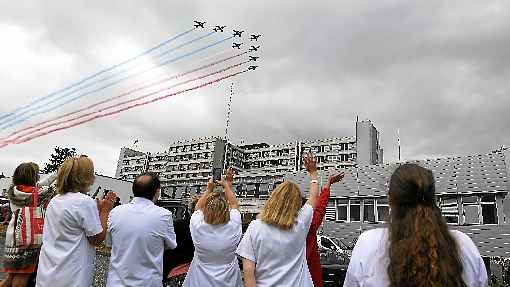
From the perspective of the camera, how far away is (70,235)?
3.32 meters

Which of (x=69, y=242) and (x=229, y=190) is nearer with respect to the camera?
(x=69, y=242)

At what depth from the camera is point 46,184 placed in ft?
14.2

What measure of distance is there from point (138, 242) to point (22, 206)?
178 cm

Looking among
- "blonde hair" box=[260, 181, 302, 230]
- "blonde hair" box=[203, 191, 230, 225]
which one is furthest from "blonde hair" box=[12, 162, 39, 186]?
"blonde hair" box=[260, 181, 302, 230]

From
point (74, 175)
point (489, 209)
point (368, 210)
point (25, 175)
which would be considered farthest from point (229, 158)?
point (74, 175)

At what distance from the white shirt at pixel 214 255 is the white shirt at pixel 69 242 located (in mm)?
1013

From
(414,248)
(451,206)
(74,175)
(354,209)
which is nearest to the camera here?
(414,248)

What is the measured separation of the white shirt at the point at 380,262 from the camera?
2.01 meters

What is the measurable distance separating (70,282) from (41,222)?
48.4 inches

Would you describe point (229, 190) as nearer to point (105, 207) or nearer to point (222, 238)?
point (222, 238)

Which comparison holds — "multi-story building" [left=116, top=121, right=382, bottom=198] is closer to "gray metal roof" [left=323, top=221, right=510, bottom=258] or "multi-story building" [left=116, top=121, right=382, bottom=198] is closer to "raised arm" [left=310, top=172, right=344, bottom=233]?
"gray metal roof" [left=323, top=221, right=510, bottom=258]

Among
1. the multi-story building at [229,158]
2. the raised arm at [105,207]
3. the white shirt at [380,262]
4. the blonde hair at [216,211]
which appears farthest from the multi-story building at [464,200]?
the multi-story building at [229,158]

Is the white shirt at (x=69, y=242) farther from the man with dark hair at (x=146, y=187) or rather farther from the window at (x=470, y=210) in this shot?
the window at (x=470, y=210)

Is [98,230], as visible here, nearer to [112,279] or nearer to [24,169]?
[112,279]
